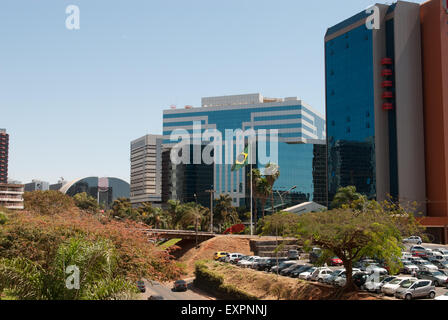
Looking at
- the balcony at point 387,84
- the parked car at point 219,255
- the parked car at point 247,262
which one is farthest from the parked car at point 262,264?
the balcony at point 387,84

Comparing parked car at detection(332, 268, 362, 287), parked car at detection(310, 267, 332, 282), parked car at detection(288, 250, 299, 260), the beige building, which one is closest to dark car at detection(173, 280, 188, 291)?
parked car at detection(288, 250, 299, 260)

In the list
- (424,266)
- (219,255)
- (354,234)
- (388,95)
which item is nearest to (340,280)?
(354,234)

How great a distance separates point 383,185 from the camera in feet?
405

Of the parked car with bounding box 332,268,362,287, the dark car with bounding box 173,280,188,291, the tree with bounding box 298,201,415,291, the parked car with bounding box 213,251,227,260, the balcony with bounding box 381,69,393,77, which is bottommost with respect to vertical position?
the dark car with bounding box 173,280,188,291

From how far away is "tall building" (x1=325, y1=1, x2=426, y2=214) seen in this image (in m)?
119

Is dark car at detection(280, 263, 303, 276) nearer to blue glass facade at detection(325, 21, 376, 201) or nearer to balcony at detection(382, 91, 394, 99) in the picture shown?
blue glass facade at detection(325, 21, 376, 201)

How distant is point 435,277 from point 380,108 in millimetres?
82755

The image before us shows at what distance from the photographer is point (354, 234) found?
44.1 m

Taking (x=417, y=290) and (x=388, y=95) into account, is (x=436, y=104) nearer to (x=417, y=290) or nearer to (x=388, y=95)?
(x=388, y=95)

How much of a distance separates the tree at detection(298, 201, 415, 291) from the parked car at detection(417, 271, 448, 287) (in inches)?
228

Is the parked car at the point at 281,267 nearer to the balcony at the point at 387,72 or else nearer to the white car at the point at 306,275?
the white car at the point at 306,275
